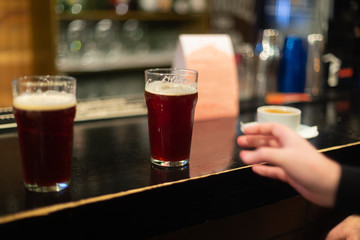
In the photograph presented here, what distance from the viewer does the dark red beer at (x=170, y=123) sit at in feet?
2.92


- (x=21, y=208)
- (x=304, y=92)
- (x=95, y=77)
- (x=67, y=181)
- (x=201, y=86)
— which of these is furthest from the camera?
(x=95, y=77)

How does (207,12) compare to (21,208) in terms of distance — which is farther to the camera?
(207,12)

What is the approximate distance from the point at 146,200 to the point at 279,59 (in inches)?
51.1

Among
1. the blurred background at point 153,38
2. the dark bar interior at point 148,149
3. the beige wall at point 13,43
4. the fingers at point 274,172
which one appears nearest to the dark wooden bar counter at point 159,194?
the dark bar interior at point 148,149

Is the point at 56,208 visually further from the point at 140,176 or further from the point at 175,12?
the point at 175,12

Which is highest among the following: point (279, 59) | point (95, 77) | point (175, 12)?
point (175, 12)

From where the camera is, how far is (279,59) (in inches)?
74.6

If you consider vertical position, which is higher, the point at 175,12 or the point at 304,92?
the point at 175,12

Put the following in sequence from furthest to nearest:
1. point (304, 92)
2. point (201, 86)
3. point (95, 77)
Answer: point (95, 77)
point (304, 92)
point (201, 86)

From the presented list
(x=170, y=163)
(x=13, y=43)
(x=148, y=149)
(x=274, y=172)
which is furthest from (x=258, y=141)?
(x=13, y=43)

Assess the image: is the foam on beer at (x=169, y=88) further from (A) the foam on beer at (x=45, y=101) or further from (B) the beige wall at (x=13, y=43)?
(B) the beige wall at (x=13, y=43)

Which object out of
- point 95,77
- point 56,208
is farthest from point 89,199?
point 95,77

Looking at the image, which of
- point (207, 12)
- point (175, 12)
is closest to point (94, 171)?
point (175, 12)

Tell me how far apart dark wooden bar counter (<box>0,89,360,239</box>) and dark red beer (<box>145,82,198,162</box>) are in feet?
0.14
